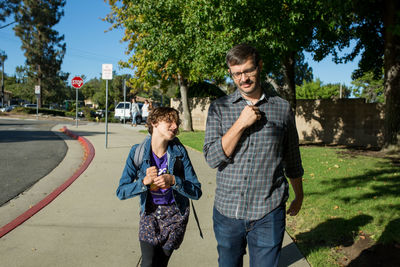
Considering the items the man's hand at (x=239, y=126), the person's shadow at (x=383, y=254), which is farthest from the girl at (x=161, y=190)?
the person's shadow at (x=383, y=254)

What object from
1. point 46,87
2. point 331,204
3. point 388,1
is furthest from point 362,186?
point 46,87

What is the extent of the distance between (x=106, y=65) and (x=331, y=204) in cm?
828

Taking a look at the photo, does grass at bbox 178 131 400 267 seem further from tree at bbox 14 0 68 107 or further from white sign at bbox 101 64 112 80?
tree at bbox 14 0 68 107

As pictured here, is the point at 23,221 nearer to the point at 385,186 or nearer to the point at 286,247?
the point at 286,247

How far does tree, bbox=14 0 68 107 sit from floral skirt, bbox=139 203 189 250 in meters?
49.0

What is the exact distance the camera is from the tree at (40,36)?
46.7 metres

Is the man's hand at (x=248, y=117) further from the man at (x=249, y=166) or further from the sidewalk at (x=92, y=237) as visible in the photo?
the sidewalk at (x=92, y=237)

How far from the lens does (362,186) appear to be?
250 inches

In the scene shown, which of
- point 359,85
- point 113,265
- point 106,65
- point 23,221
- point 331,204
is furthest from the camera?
Result: point 359,85

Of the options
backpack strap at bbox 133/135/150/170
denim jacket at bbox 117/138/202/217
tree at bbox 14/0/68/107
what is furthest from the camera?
tree at bbox 14/0/68/107

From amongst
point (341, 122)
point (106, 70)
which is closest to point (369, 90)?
point (341, 122)

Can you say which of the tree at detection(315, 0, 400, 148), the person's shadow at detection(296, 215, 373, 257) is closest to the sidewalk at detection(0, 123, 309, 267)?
the person's shadow at detection(296, 215, 373, 257)

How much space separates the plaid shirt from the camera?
206 cm

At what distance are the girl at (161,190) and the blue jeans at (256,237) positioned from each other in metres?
0.49
